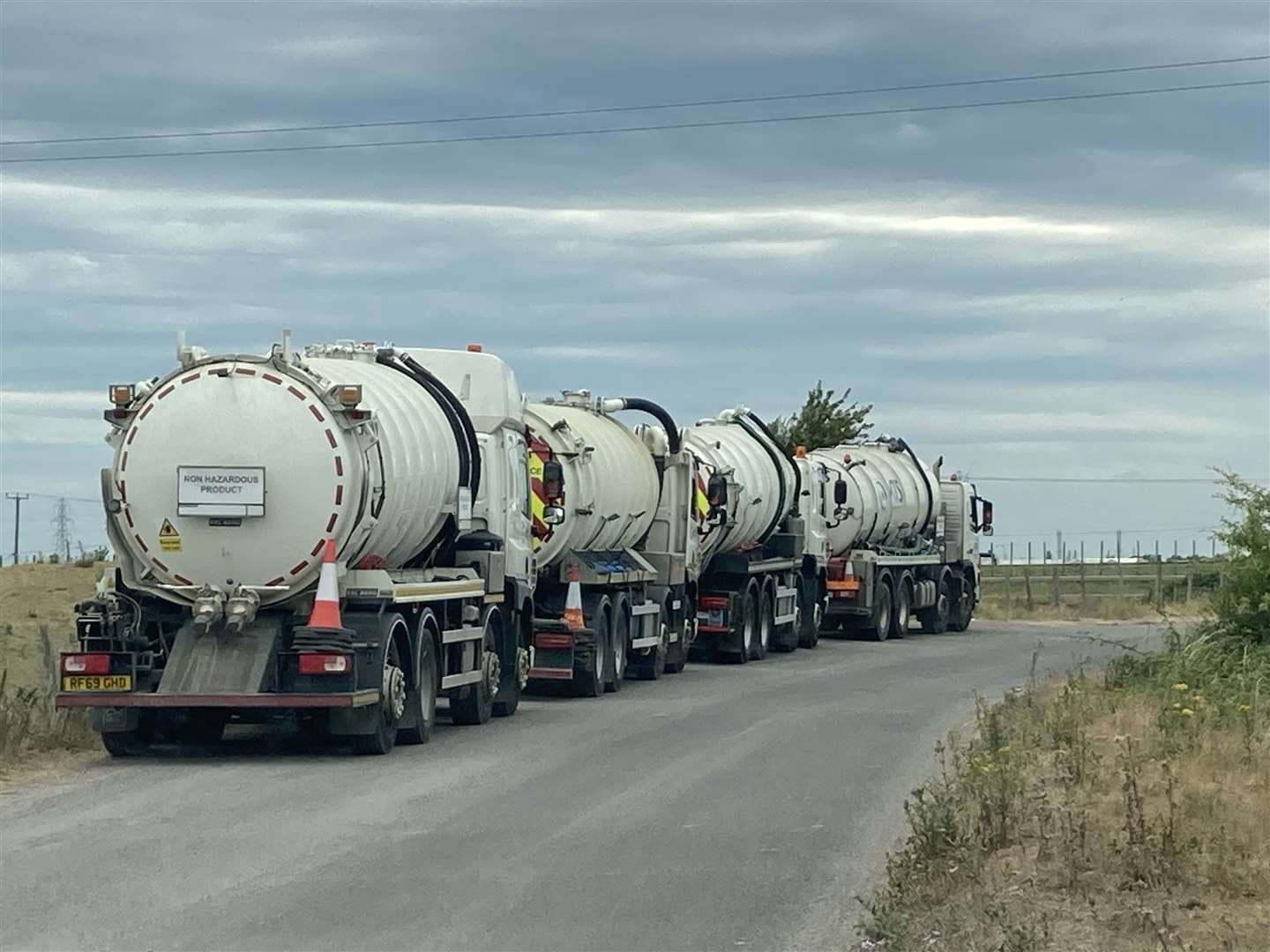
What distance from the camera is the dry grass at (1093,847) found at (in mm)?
9578

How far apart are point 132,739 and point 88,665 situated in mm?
851

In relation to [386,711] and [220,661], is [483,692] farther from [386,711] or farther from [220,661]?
[220,661]

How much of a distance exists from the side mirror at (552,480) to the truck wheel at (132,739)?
22.1ft

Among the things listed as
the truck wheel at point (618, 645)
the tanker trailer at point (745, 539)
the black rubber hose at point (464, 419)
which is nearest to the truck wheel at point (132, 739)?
the black rubber hose at point (464, 419)

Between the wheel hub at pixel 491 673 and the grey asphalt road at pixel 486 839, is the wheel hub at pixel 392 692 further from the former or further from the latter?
the wheel hub at pixel 491 673

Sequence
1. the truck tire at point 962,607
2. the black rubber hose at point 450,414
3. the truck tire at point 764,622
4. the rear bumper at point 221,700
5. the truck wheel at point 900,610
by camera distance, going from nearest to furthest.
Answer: the rear bumper at point 221,700, the black rubber hose at point 450,414, the truck tire at point 764,622, the truck wheel at point 900,610, the truck tire at point 962,607

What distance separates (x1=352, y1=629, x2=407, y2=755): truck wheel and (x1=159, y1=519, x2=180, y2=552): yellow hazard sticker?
A: 1837 millimetres

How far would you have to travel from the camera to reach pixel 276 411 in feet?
58.3

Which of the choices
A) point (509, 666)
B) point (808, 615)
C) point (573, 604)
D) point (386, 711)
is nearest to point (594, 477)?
point (573, 604)

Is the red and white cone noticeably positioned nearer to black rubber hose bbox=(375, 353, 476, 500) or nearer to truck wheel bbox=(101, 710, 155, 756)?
truck wheel bbox=(101, 710, 155, 756)

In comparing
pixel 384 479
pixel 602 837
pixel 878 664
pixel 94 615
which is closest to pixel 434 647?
pixel 384 479

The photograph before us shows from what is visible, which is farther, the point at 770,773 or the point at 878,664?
the point at 878,664

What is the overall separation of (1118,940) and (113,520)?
10941mm

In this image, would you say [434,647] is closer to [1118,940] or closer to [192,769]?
[192,769]
